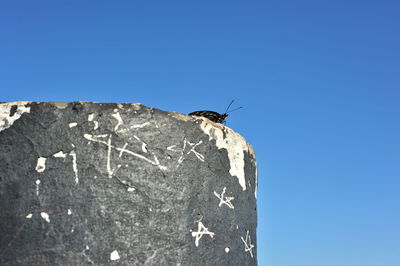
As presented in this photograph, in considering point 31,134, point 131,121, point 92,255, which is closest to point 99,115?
point 131,121

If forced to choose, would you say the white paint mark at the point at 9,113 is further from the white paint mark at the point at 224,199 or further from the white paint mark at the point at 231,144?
the white paint mark at the point at 224,199

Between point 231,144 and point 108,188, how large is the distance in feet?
3.05

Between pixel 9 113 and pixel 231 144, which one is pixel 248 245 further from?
pixel 9 113

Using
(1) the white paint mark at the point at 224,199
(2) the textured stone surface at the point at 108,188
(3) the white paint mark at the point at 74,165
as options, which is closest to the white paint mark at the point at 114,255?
(2) the textured stone surface at the point at 108,188

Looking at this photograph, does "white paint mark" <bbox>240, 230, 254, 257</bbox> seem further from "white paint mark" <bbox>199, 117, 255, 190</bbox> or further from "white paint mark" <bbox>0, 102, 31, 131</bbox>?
"white paint mark" <bbox>0, 102, 31, 131</bbox>

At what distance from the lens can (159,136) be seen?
305 centimetres

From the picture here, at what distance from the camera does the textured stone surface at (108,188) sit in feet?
9.00

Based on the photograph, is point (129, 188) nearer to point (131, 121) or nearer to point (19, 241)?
point (131, 121)

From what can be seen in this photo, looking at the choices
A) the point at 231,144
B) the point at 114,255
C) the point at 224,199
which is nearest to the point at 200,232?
the point at 224,199

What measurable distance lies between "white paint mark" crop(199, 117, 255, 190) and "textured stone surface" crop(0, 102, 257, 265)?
67 millimetres

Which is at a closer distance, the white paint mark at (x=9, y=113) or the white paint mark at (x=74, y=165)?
the white paint mark at (x=74, y=165)

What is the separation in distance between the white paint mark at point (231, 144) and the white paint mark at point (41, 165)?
0.96 meters

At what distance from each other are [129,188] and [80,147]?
13.9 inches

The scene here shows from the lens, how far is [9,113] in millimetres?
2959
